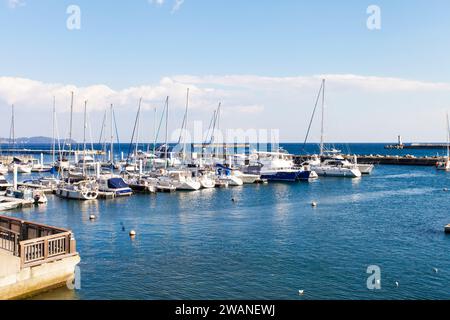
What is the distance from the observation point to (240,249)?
26984 mm

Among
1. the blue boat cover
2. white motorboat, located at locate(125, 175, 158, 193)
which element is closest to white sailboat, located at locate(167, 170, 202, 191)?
white motorboat, located at locate(125, 175, 158, 193)

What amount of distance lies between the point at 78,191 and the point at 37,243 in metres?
34.2

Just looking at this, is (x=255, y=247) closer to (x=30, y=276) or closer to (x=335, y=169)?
(x=30, y=276)

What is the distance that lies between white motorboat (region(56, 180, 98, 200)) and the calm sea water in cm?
172

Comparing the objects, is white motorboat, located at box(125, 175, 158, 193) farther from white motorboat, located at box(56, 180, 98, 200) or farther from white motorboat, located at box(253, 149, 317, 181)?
white motorboat, located at box(253, 149, 317, 181)

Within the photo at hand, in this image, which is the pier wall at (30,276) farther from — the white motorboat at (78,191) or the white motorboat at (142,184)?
the white motorboat at (142,184)

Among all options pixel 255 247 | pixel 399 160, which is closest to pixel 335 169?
pixel 399 160

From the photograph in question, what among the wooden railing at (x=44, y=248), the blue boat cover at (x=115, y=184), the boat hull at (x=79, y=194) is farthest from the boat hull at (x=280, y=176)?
the wooden railing at (x=44, y=248)

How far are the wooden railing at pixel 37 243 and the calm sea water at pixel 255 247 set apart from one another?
1.55 metres

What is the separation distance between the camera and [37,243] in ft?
57.6

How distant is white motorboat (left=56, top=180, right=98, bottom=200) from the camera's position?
50.1m

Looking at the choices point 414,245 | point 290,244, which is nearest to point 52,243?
point 290,244

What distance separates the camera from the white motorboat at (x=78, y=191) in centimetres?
5009

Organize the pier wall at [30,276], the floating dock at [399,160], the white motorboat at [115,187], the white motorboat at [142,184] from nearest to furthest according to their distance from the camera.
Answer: the pier wall at [30,276]
the white motorboat at [115,187]
the white motorboat at [142,184]
the floating dock at [399,160]
